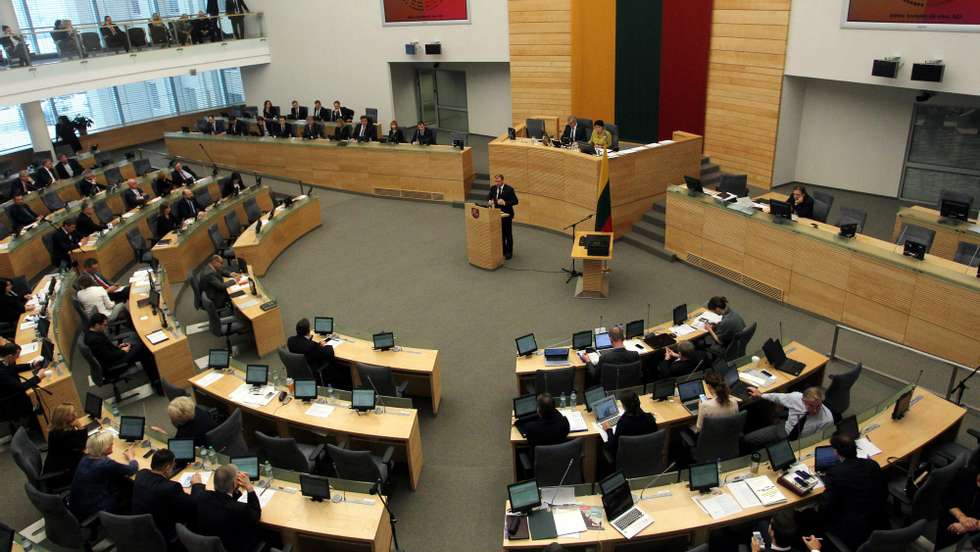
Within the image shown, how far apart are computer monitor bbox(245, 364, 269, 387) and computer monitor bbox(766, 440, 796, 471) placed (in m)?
5.36

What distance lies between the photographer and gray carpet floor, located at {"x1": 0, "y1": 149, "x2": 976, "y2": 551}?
7.09 m

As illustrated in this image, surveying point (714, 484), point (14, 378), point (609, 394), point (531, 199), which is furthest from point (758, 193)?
point (14, 378)

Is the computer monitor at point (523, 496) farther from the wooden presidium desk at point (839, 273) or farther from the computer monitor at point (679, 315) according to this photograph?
the wooden presidium desk at point (839, 273)

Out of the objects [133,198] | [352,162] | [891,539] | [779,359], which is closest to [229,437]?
[891,539]

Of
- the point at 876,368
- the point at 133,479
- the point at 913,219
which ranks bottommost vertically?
the point at 876,368

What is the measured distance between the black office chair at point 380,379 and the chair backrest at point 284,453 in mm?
1274

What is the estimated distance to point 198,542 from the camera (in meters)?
5.12

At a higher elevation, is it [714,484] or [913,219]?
[913,219]

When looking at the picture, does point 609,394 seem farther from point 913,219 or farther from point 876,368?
point 913,219

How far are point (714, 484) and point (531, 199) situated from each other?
905 cm

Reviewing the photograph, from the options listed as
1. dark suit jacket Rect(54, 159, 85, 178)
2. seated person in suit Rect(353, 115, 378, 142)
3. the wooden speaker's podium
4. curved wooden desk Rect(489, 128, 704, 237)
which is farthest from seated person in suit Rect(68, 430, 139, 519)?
dark suit jacket Rect(54, 159, 85, 178)

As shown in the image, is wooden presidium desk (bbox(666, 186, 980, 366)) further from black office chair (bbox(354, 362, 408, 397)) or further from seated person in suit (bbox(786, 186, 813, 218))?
black office chair (bbox(354, 362, 408, 397))

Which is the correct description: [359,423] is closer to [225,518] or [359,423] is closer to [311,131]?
[225,518]

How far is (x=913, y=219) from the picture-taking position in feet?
33.0
